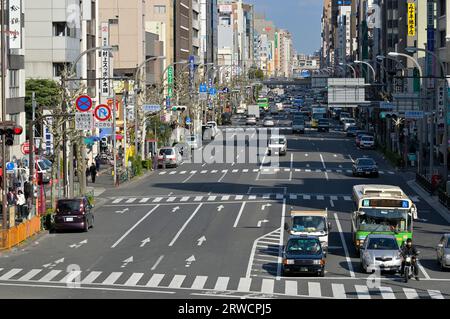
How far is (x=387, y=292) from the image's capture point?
33.1 metres

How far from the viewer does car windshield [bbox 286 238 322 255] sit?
37.7m

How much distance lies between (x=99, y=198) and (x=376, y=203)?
27.8 meters

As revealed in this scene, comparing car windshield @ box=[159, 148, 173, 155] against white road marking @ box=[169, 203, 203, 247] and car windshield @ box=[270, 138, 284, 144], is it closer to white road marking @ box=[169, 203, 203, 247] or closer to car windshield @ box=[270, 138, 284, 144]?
car windshield @ box=[270, 138, 284, 144]

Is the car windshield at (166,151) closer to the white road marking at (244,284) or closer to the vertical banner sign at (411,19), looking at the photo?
the vertical banner sign at (411,19)

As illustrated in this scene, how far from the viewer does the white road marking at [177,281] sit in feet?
114

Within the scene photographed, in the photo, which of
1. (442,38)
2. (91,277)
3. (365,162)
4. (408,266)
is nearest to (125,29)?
(442,38)

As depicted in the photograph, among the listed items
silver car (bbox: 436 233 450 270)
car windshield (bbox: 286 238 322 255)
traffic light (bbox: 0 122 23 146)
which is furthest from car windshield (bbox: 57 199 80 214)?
silver car (bbox: 436 233 450 270)

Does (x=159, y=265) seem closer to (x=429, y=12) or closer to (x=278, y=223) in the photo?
(x=278, y=223)

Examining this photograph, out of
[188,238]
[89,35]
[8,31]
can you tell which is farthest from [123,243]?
[89,35]

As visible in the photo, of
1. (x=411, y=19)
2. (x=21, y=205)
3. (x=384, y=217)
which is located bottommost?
(x=21, y=205)

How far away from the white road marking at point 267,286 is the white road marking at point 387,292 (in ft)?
11.1

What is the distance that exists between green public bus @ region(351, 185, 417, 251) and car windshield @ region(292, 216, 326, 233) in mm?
1415

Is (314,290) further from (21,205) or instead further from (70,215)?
(21,205)

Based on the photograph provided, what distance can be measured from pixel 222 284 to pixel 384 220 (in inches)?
391
